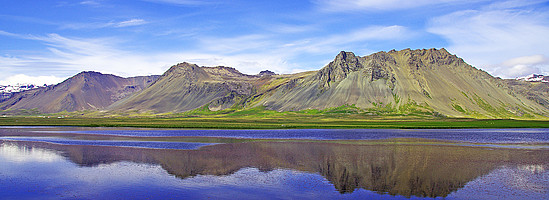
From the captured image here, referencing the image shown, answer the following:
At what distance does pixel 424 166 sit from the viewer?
48375 millimetres

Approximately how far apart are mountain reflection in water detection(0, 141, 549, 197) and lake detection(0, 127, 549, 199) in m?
0.11

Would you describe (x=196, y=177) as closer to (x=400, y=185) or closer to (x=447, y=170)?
(x=400, y=185)

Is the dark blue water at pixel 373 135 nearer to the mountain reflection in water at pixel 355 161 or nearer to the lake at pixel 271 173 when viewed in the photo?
the mountain reflection in water at pixel 355 161

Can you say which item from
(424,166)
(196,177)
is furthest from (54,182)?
(424,166)

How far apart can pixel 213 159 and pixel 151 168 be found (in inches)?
382

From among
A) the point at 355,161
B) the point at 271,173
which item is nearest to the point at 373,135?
the point at 355,161

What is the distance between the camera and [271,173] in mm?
43375

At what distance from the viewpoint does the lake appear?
33.6 m

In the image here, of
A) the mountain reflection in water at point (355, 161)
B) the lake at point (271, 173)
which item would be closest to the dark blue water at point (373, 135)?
the mountain reflection in water at point (355, 161)

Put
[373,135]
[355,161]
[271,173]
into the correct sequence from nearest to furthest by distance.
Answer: [271,173], [355,161], [373,135]

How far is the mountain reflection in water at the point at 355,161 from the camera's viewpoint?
38.5 m

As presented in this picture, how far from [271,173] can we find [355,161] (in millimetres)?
14195

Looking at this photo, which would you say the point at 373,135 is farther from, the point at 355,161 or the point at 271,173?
the point at 271,173

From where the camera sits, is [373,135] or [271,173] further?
[373,135]
